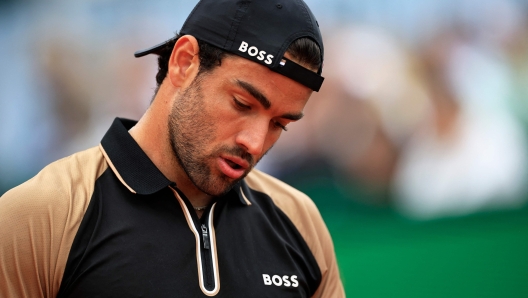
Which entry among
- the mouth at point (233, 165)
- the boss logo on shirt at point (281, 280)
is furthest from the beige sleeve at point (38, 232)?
the boss logo on shirt at point (281, 280)

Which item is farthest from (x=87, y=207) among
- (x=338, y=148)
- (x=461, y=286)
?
(x=461, y=286)

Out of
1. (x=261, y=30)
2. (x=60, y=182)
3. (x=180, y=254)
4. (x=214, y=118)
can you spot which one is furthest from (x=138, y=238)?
(x=261, y=30)

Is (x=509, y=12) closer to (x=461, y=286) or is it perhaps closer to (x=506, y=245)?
(x=506, y=245)

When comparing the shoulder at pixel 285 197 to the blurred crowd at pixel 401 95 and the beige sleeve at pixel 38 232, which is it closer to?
the beige sleeve at pixel 38 232

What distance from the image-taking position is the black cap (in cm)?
145

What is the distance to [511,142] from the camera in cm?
308

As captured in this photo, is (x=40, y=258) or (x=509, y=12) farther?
(x=509, y=12)

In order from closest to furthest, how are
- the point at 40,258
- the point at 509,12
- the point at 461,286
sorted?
1. the point at 40,258
2. the point at 461,286
3. the point at 509,12

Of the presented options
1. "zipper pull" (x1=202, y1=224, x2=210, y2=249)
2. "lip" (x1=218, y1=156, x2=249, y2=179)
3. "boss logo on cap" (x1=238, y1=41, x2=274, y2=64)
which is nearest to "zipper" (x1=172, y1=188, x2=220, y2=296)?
"zipper pull" (x1=202, y1=224, x2=210, y2=249)

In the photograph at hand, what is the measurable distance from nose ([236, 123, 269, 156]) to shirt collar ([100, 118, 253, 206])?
0.20m

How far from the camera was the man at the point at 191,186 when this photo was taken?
1.29 metres

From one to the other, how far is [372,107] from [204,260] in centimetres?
176

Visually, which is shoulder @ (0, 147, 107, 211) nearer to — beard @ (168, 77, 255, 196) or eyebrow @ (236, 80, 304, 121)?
beard @ (168, 77, 255, 196)

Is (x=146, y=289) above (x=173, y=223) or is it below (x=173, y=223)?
below
